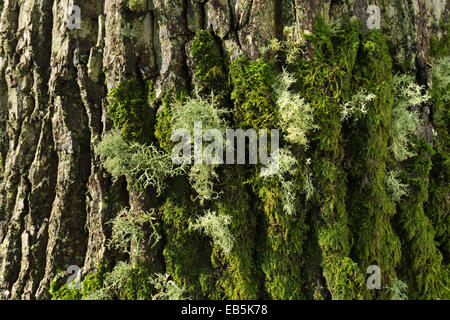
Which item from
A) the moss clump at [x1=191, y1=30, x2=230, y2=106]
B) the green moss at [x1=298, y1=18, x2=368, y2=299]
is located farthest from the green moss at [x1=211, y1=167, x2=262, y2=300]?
the moss clump at [x1=191, y1=30, x2=230, y2=106]

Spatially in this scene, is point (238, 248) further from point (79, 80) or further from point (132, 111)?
point (79, 80)

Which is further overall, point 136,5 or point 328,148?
point 136,5

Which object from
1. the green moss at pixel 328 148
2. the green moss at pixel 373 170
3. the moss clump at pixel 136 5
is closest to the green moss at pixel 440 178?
the green moss at pixel 373 170

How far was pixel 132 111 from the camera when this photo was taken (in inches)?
109

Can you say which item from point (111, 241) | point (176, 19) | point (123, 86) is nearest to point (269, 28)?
point (176, 19)

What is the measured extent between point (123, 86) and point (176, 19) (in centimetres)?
77

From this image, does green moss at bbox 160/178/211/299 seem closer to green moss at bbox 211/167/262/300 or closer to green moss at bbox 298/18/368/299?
green moss at bbox 211/167/262/300

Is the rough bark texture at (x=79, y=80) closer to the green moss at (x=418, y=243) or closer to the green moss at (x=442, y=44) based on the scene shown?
the green moss at (x=442, y=44)

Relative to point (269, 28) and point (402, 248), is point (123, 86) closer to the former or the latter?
point (269, 28)

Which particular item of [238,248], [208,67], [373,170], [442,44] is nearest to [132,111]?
[208,67]

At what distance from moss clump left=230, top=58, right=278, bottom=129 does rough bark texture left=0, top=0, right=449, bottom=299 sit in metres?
0.15

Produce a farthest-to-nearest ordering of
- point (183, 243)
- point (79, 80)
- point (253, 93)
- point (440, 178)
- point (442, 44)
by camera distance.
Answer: point (442, 44)
point (440, 178)
point (79, 80)
point (183, 243)
point (253, 93)

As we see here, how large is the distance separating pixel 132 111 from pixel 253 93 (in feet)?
3.59

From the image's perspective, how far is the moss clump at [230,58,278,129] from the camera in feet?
8.64
